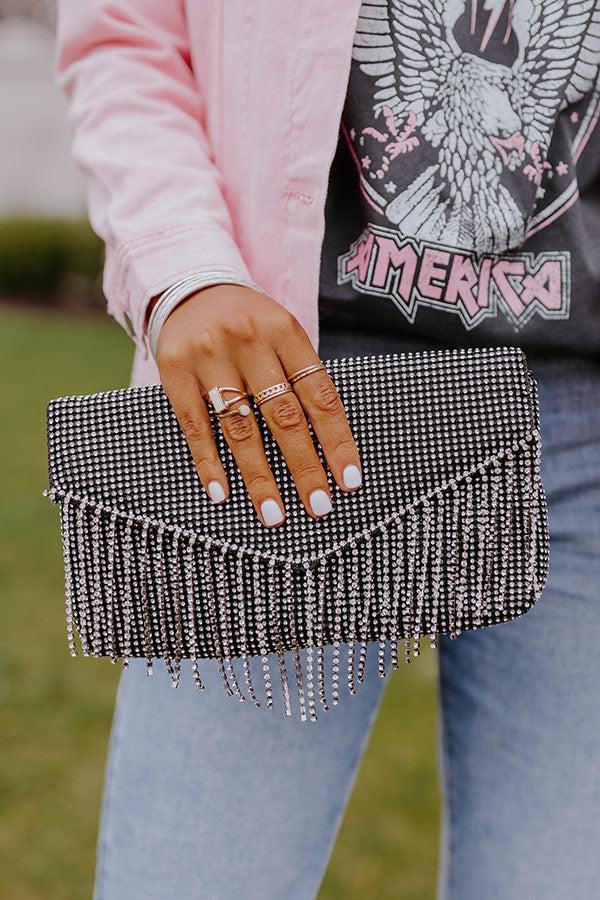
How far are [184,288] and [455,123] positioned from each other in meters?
0.37

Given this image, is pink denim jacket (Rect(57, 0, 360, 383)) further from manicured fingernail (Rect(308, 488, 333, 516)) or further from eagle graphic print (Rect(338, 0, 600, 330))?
manicured fingernail (Rect(308, 488, 333, 516))

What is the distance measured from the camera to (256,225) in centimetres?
122

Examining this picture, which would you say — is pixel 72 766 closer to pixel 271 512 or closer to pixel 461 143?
pixel 271 512

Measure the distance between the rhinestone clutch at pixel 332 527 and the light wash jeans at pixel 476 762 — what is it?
11 cm

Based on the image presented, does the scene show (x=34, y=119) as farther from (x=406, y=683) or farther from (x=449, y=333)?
(x=449, y=333)

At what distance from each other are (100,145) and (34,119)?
17831 mm

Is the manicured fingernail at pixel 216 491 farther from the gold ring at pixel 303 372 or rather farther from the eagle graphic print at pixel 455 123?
the eagle graphic print at pixel 455 123

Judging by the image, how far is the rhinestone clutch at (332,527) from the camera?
1.14 meters

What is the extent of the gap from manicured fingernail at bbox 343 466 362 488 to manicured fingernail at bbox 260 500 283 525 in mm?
78

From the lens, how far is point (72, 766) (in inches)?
118

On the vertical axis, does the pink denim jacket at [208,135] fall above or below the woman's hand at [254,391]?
above

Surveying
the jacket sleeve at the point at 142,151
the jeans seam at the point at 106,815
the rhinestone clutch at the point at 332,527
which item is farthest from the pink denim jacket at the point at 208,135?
the jeans seam at the point at 106,815

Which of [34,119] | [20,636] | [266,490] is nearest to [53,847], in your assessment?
[20,636]

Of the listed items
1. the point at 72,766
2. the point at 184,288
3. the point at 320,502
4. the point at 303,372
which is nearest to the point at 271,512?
the point at 320,502
